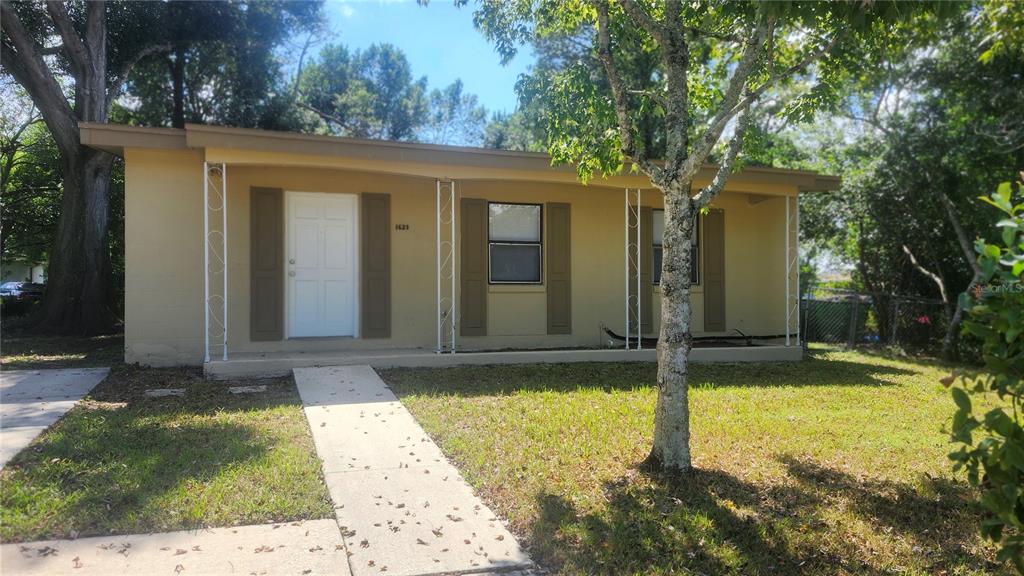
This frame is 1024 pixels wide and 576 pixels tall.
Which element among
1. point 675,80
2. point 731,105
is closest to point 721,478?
point 731,105

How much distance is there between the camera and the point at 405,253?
9188 mm

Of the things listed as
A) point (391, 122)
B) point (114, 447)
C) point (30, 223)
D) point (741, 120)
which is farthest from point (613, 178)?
point (391, 122)

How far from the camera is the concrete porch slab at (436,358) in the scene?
745cm

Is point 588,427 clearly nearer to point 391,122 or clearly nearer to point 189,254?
point 189,254

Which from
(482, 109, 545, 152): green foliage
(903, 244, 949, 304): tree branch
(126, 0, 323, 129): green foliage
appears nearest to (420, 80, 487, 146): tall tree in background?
(482, 109, 545, 152): green foliage

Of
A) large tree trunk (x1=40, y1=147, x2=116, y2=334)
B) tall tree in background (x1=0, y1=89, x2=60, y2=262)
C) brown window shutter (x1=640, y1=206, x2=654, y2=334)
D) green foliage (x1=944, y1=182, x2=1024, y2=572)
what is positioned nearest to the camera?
green foliage (x1=944, y1=182, x2=1024, y2=572)

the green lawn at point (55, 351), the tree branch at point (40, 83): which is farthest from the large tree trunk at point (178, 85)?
the green lawn at point (55, 351)

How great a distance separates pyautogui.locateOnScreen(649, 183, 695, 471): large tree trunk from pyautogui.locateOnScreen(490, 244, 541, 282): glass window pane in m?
5.54

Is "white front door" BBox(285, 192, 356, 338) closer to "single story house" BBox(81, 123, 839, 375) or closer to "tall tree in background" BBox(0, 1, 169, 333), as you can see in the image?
"single story house" BBox(81, 123, 839, 375)

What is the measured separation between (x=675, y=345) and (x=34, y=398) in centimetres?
603

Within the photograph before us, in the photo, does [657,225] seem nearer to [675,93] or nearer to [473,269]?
[473,269]

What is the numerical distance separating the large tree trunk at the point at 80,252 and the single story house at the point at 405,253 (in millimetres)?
4699

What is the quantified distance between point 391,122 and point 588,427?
20544 mm

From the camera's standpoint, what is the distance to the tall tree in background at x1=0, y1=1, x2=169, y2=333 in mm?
11258
